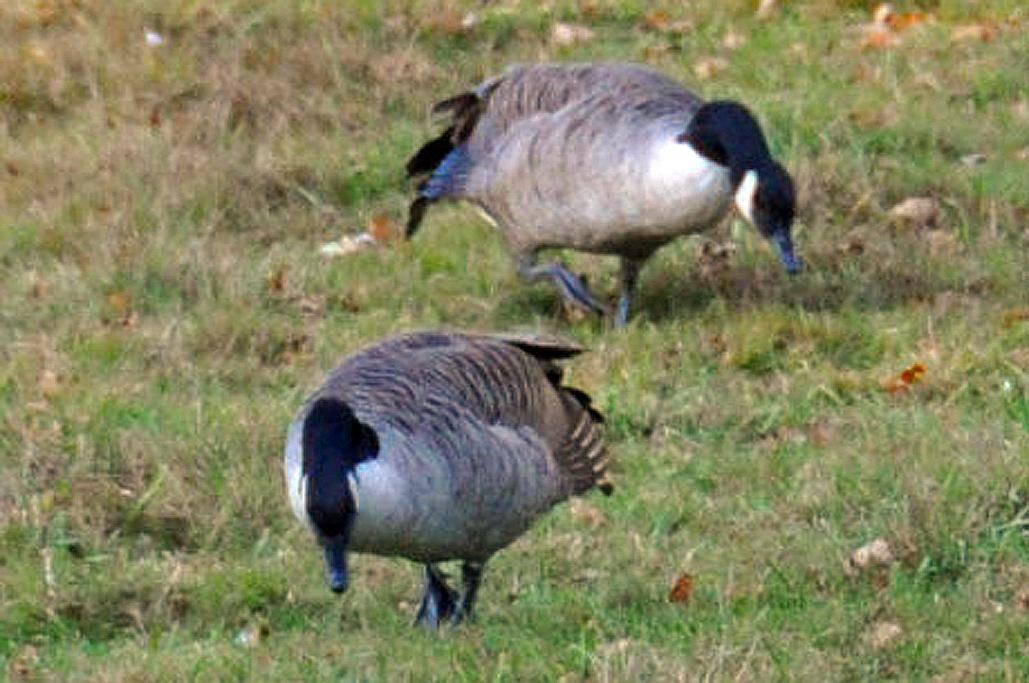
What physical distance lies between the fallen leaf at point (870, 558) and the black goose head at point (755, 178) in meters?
2.42

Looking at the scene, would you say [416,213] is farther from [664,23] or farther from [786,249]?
[664,23]

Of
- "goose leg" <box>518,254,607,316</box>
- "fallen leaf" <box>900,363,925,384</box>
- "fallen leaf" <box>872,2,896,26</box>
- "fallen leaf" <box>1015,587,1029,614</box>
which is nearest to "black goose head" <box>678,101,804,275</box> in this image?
"fallen leaf" <box>900,363,925,384</box>

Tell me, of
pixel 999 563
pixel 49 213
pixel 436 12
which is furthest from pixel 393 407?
pixel 436 12

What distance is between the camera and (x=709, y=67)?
12.8 meters

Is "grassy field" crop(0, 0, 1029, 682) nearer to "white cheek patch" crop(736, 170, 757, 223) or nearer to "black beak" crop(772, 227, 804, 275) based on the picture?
"black beak" crop(772, 227, 804, 275)

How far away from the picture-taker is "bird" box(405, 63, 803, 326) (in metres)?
9.63

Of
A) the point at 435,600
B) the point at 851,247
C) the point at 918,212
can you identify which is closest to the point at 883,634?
the point at 435,600

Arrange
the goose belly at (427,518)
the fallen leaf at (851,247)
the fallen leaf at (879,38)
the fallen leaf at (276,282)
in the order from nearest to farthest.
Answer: the goose belly at (427,518), the fallen leaf at (276,282), the fallen leaf at (851,247), the fallen leaf at (879,38)

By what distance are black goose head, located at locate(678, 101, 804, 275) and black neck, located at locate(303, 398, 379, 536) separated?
3.50 m

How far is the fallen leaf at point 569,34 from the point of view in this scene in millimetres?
13203

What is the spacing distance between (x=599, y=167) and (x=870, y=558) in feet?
10.5

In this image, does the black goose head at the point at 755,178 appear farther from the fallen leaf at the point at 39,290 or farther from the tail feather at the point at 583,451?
the fallen leaf at the point at 39,290

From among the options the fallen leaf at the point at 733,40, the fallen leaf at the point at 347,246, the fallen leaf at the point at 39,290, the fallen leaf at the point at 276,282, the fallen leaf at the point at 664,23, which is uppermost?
the fallen leaf at the point at 276,282

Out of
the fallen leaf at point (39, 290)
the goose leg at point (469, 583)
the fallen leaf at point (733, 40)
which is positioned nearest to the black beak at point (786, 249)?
the goose leg at point (469, 583)
